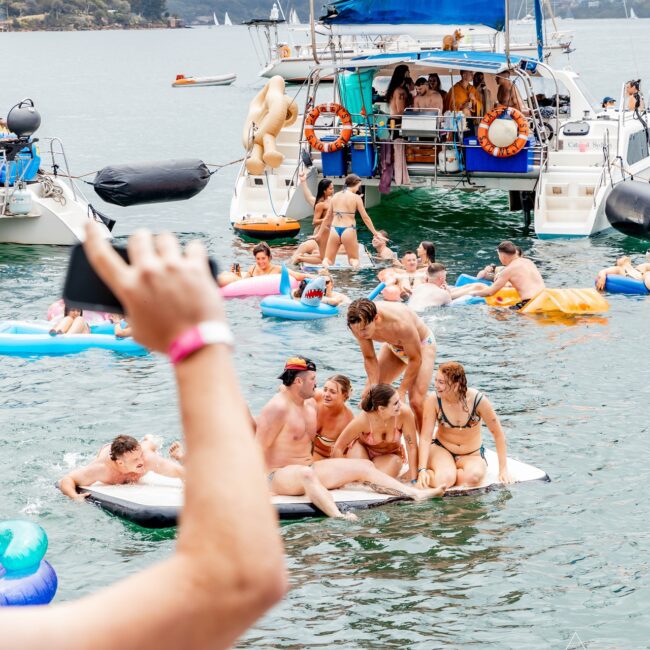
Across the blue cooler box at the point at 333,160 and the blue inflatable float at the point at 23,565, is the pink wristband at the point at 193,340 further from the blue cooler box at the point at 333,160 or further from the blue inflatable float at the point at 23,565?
the blue cooler box at the point at 333,160

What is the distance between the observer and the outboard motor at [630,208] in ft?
56.5

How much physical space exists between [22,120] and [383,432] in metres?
12.5

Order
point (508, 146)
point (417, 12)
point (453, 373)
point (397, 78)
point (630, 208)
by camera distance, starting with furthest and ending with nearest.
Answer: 1. point (417, 12)
2. point (397, 78)
3. point (508, 146)
4. point (630, 208)
5. point (453, 373)

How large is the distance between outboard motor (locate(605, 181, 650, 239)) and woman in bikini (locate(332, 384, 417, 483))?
9.70 metres

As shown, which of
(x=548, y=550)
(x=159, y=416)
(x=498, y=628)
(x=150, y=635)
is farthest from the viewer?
(x=159, y=416)

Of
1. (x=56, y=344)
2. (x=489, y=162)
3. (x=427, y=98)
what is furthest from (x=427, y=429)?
(x=427, y=98)

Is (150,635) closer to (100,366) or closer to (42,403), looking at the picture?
(42,403)

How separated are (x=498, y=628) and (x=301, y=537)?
1701 mm

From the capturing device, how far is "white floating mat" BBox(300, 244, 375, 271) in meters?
16.7

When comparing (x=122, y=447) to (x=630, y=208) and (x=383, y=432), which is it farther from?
(x=630, y=208)

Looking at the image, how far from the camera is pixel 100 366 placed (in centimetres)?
1248

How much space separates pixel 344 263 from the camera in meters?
17.0

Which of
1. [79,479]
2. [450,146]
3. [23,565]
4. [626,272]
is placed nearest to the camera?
[23,565]

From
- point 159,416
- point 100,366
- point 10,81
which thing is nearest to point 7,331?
point 100,366
